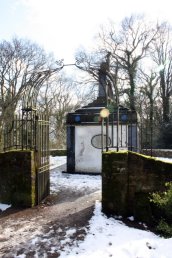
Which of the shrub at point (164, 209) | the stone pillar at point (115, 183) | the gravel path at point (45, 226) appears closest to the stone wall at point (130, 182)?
the stone pillar at point (115, 183)

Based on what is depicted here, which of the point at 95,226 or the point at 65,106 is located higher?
the point at 65,106

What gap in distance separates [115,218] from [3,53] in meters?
19.3

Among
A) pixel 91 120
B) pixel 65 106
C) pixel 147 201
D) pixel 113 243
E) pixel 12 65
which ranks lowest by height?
pixel 113 243

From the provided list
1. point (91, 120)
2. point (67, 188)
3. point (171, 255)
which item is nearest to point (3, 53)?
point (91, 120)

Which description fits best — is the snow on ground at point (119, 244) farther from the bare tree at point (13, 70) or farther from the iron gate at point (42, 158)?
the bare tree at point (13, 70)

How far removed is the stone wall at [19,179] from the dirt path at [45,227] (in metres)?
0.41

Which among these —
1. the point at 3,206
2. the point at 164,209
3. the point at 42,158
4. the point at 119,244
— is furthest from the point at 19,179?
the point at 164,209

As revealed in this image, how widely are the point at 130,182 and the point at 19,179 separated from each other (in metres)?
2.96

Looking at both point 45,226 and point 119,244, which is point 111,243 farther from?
point 45,226

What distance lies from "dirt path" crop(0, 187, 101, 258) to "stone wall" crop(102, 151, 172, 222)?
27.3 inches

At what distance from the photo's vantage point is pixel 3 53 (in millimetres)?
22953

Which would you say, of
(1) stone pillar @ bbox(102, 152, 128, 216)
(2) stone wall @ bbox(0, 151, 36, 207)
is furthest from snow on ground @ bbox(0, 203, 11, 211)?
(1) stone pillar @ bbox(102, 152, 128, 216)

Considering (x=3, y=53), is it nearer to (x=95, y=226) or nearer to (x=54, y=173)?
(x=54, y=173)

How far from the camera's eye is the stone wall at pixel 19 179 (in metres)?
7.78
